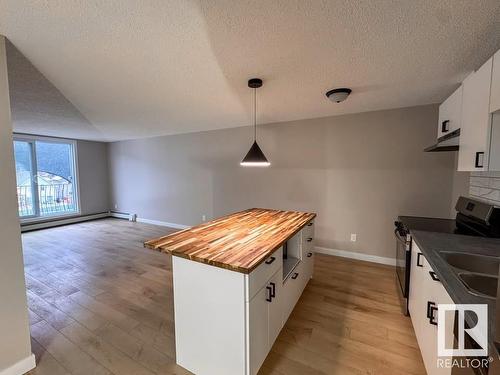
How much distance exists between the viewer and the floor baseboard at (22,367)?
1.50 m

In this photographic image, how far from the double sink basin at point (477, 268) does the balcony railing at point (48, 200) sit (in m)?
7.64

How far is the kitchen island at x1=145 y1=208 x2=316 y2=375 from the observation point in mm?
1324

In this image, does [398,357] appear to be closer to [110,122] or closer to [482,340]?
[482,340]

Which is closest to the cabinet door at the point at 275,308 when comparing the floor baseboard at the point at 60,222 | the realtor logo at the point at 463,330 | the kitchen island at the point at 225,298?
the kitchen island at the point at 225,298

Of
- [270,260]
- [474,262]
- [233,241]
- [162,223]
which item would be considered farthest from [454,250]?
[162,223]

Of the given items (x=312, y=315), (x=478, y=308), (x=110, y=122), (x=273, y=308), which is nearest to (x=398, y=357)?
(x=312, y=315)

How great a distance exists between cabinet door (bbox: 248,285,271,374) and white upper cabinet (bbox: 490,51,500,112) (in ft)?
6.26

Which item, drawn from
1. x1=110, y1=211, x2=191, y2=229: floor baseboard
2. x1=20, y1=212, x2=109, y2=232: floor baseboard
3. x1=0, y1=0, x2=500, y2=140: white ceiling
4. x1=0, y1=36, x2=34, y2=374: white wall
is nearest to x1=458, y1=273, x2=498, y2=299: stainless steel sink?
x1=0, y1=0, x2=500, y2=140: white ceiling

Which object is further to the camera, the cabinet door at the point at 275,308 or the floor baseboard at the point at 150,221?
the floor baseboard at the point at 150,221

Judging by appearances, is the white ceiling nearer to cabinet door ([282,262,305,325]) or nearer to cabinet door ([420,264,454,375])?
cabinet door ([420,264,454,375])

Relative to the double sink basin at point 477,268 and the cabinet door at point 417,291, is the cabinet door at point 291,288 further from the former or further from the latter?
the double sink basin at point 477,268

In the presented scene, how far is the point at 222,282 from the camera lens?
1356mm

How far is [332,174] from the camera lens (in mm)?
3654

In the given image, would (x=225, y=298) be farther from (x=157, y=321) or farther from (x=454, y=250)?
(x=454, y=250)
